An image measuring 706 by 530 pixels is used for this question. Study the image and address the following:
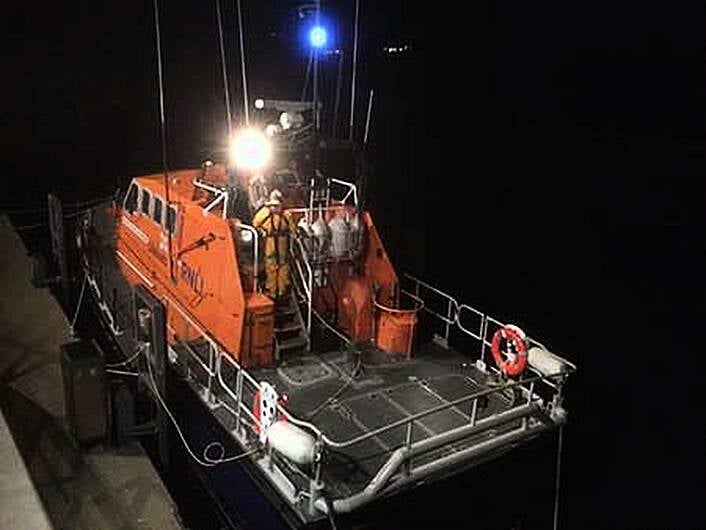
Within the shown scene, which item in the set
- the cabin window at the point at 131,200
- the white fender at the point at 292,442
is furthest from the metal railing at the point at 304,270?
the cabin window at the point at 131,200

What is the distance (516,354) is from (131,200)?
18.7ft

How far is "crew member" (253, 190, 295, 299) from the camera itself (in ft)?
23.7

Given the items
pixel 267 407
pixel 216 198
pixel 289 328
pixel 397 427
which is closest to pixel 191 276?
pixel 216 198

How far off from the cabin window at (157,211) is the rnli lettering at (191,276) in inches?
31.8

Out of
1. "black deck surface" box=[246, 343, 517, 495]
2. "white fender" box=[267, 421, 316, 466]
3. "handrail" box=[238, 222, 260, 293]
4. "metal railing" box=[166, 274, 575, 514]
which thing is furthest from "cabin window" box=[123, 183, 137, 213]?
"white fender" box=[267, 421, 316, 466]

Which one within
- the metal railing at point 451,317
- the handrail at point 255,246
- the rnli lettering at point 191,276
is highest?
the handrail at point 255,246

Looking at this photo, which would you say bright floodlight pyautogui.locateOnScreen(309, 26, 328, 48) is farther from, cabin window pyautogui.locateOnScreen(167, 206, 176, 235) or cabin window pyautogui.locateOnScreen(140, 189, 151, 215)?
cabin window pyautogui.locateOnScreen(140, 189, 151, 215)

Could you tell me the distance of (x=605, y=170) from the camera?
29109 millimetres

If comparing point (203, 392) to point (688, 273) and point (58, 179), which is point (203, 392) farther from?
point (58, 179)

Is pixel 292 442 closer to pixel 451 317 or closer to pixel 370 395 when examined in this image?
pixel 370 395

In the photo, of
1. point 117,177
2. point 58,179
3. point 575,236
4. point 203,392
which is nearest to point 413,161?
point 575,236

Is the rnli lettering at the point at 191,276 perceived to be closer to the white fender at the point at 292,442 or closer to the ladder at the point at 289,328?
the ladder at the point at 289,328

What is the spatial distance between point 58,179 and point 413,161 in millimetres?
12346

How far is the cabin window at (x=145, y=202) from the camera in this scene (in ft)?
29.4
